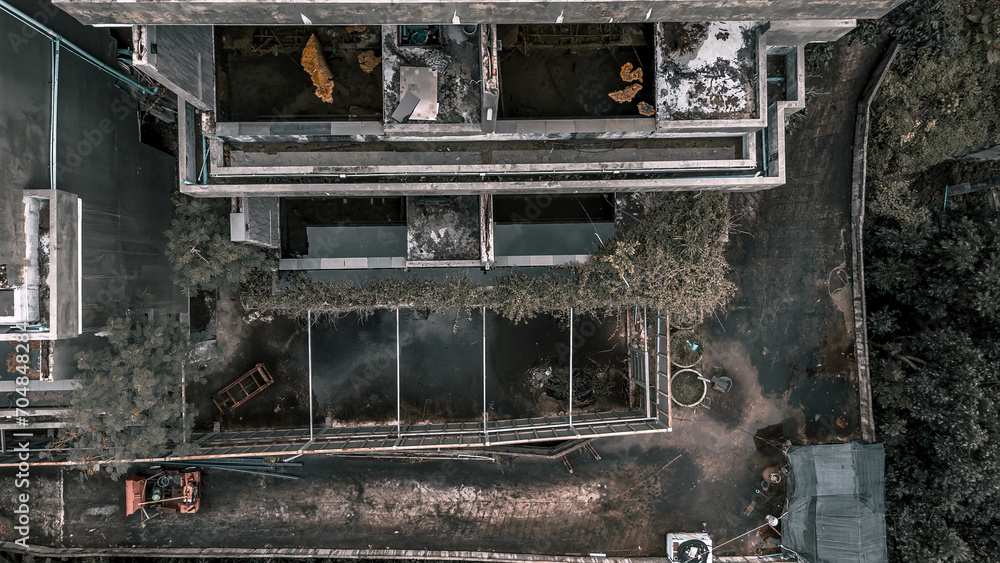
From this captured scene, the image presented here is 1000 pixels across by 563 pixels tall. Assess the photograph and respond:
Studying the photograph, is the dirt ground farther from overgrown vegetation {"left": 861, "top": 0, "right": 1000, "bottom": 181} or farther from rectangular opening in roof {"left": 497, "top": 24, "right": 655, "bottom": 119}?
rectangular opening in roof {"left": 497, "top": 24, "right": 655, "bottom": 119}

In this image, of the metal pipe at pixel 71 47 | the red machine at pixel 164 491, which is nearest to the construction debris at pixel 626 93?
the metal pipe at pixel 71 47

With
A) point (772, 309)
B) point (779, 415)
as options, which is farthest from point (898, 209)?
point (779, 415)

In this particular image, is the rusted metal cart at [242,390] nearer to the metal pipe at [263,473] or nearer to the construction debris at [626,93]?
the metal pipe at [263,473]

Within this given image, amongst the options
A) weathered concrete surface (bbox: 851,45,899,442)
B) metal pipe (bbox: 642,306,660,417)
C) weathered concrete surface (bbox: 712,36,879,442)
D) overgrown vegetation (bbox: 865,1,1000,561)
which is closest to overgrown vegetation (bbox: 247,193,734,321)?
metal pipe (bbox: 642,306,660,417)

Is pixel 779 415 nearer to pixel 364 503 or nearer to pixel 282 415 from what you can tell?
pixel 364 503

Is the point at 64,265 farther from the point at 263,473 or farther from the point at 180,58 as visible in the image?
the point at 263,473

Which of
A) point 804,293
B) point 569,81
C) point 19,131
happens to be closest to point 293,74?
point 19,131
